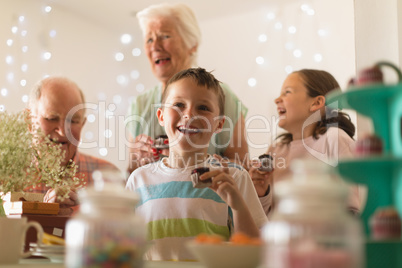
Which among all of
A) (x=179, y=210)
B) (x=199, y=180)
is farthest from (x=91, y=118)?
(x=199, y=180)

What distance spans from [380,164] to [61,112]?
1.69 metres

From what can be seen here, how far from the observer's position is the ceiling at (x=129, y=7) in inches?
146

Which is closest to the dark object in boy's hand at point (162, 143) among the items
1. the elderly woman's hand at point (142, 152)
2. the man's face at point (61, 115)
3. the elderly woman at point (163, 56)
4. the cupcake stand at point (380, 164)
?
the elderly woman's hand at point (142, 152)

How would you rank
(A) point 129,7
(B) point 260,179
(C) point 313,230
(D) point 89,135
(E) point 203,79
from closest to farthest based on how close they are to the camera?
1. (C) point 313,230
2. (E) point 203,79
3. (B) point 260,179
4. (D) point 89,135
5. (A) point 129,7

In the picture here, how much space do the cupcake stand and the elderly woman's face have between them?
1.61 meters

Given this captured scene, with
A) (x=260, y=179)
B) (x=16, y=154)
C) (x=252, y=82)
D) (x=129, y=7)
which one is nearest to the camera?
(x=16, y=154)

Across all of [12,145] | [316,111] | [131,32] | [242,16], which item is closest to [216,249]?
[12,145]

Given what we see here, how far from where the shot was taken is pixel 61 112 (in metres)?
2.13

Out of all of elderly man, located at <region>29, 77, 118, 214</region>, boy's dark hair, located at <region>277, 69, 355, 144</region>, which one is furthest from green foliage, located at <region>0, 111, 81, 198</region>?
boy's dark hair, located at <region>277, 69, 355, 144</region>

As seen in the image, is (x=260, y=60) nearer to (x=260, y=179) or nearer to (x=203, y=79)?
(x=260, y=179)

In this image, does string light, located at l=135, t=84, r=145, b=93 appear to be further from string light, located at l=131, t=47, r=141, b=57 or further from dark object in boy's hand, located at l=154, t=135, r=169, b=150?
dark object in boy's hand, located at l=154, t=135, r=169, b=150

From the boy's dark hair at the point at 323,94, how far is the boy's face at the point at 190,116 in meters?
0.66

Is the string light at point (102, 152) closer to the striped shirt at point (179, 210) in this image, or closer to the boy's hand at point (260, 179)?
the boy's hand at point (260, 179)

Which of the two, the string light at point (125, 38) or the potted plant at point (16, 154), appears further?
the string light at point (125, 38)
